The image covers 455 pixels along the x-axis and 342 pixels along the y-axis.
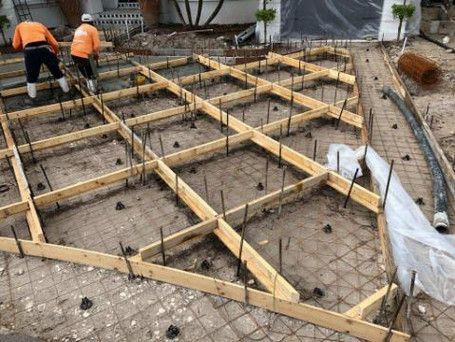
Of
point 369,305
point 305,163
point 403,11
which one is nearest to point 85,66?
point 305,163

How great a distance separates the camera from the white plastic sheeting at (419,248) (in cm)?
352

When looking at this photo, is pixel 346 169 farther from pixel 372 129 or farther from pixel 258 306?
pixel 258 306

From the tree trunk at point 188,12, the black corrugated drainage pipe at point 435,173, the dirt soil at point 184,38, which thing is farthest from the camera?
the tree trunk at point 188,12

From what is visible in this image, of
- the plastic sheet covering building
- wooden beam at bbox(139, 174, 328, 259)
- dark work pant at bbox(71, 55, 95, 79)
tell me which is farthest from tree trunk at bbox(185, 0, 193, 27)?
wooden beam at bbox(139, 174, 328, 259)

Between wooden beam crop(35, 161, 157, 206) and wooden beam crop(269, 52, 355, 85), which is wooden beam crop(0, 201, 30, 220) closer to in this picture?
wooden beam crop(35, 161, 157, 206)

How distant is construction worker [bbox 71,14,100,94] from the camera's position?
7.05 meters

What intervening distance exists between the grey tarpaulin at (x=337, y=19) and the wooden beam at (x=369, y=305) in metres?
9.52

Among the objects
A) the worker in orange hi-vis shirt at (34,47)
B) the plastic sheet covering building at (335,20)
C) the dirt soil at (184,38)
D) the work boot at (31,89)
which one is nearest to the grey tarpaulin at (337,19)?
the plastic sheet covering building at (335,20)

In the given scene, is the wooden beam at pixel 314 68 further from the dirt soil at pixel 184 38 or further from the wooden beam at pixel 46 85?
the wooden beam at pixel 46 85

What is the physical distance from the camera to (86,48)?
279 inches

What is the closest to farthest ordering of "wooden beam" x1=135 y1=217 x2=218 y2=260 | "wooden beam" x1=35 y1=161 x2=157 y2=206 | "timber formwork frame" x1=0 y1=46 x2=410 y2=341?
"timber formwork frame" x1=0 y1=46 x2=410 y2=341 → "wooden beam" x1=135 y1=217 x2=218 y2=260 → "wooden beam" x1=35 y1=161 x2=157 y2=206

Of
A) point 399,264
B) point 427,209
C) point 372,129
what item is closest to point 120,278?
point 399,264

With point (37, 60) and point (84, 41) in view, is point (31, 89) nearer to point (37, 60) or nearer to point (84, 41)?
point (37, 60)

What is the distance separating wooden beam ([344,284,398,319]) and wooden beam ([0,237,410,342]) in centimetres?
7
